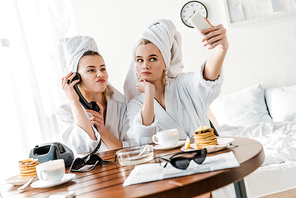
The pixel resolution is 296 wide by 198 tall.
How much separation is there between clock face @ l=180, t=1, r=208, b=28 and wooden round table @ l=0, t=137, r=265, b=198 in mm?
2576

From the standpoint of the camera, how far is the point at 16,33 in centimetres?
224

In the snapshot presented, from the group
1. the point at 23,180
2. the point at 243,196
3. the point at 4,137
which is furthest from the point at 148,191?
the point at 4,137

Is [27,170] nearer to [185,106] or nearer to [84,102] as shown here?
[84,102]

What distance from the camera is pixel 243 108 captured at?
2.99 metres

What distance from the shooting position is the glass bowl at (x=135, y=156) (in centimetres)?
102

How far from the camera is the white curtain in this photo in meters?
1.98

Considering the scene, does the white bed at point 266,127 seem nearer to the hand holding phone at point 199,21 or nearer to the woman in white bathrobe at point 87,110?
the woman in white bathrobe at point 87,110

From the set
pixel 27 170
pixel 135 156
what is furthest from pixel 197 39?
pixel 27 170

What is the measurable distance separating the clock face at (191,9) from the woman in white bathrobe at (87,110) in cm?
189

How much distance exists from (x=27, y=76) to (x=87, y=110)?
90 centimetres

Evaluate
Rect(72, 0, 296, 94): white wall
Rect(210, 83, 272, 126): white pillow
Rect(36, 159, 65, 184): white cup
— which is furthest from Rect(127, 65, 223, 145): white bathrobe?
Rect(72, 0, 296, 94): white wall

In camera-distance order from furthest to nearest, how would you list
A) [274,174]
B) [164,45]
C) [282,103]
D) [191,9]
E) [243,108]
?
1. [191,9]
2. [243,108]
3. [282,103]
4. [164,45]
5. [274,174]

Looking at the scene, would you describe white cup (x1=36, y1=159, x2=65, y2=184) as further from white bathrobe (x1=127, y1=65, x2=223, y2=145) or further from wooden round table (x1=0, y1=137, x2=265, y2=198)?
white bathrobe (x1=127, y1=65, x2=223, y2=145)

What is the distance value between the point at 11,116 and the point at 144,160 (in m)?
1.38
